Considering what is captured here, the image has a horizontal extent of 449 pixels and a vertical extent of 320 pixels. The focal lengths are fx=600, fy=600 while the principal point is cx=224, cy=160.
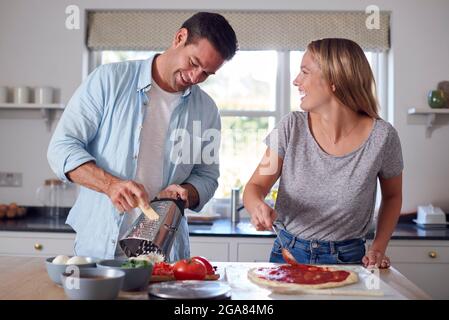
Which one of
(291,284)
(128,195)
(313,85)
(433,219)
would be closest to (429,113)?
(433,219)

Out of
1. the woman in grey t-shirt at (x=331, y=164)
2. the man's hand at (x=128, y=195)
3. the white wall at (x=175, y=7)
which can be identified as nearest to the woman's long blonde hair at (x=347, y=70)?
the woman in grey t-shirt at (x=331, y=164)

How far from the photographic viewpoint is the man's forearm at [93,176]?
5.54ft

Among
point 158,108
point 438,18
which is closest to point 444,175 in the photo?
point 438,18

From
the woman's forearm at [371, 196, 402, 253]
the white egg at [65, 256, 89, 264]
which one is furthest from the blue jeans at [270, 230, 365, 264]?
the white egg at [65, 256, 89, 264]

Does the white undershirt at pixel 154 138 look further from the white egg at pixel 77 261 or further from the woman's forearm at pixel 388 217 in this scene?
the woman's forearm at pixel 388 217

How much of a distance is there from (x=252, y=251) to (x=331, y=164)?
1341 mm

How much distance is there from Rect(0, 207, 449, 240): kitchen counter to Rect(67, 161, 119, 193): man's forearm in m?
1.40

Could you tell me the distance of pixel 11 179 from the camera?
3719 mm

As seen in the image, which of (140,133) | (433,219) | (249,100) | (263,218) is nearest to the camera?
(263,218)

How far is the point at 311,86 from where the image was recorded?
73.9 inches

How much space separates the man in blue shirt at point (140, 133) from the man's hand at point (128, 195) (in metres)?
0.14

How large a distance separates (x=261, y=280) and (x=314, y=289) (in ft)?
0.45

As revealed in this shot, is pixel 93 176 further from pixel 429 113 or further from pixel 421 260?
pixel 429 113

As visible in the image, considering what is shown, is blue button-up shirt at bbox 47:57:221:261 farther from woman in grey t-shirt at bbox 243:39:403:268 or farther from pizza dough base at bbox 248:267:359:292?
pizza dough base at bbox 248:267:359:292
